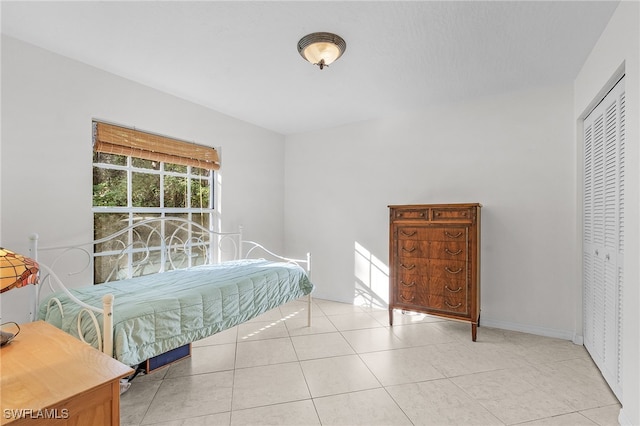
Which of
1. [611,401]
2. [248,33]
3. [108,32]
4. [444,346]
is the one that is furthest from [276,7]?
[611,401]

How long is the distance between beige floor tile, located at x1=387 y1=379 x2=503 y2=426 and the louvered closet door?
2.89 feet

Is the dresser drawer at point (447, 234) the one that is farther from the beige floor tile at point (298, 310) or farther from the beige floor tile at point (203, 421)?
the beige floor tile at point (203, 421)

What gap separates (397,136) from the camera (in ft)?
12.0

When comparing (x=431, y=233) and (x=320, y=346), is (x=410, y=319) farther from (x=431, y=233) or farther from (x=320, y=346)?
(x=320, y=346)

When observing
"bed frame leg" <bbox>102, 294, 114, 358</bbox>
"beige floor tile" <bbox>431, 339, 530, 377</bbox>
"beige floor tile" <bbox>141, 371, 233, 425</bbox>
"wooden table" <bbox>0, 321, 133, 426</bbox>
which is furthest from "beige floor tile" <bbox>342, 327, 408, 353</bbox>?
"wooden table" <bbox>0, 321, 133, 426</bbox>

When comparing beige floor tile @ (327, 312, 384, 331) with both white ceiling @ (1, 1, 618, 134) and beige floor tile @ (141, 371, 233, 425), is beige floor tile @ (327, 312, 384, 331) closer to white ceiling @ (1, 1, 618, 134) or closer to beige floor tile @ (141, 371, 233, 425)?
beige floor tile @ (141, 371, 233, 425)

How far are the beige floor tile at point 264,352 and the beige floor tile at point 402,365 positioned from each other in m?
0.62

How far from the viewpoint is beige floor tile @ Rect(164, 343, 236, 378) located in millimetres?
2266

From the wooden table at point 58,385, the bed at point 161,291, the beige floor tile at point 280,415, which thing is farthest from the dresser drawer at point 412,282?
the wooden table at point 58,385

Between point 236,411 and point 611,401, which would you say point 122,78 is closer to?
point 236,411

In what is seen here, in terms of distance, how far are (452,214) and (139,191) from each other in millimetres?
2908

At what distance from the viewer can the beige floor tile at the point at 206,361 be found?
7.43ft

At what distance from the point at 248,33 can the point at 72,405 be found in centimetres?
209

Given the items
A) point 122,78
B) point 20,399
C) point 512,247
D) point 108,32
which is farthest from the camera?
point 512,247
